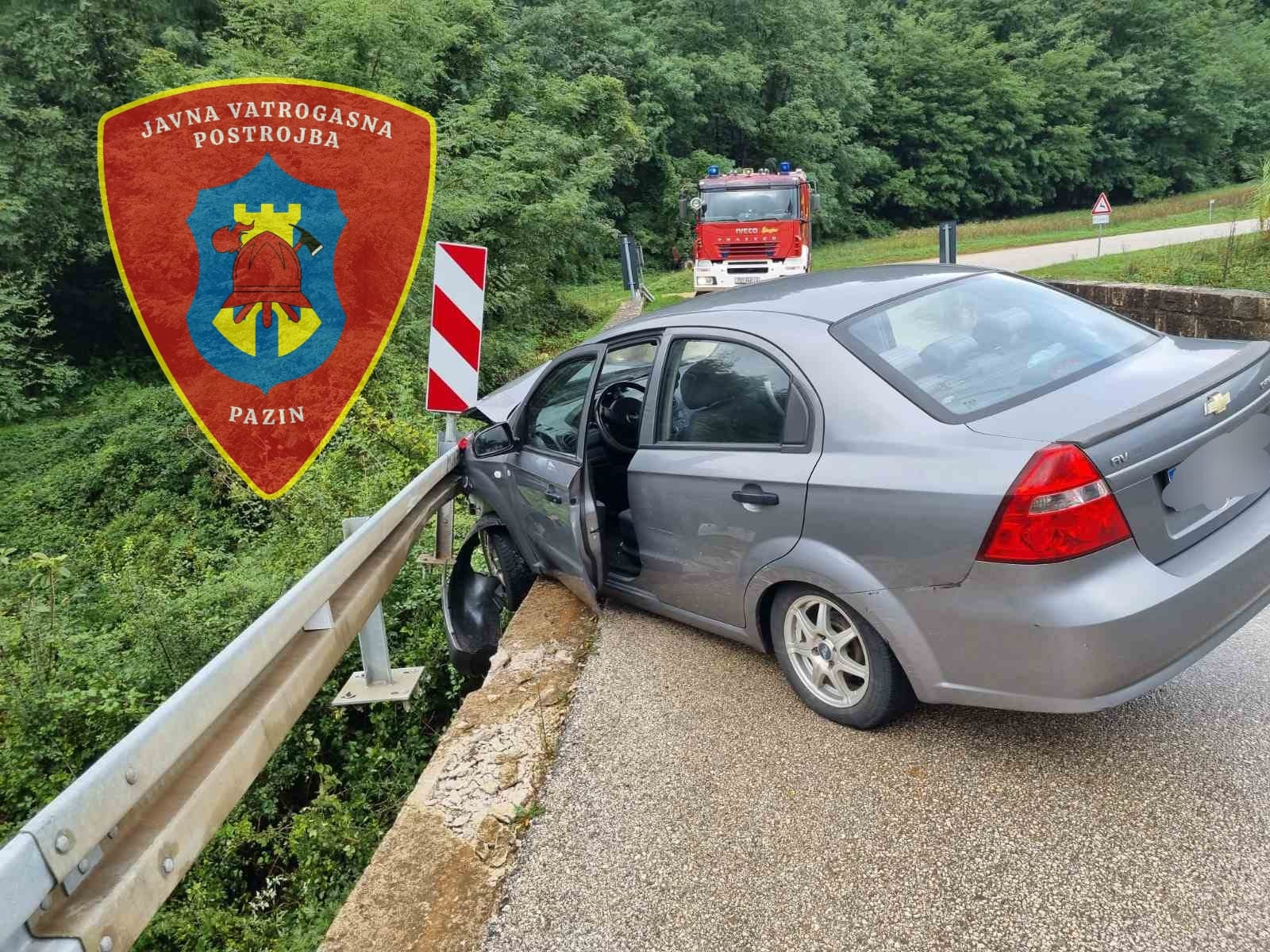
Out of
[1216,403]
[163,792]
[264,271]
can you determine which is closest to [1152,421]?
[1216,403]

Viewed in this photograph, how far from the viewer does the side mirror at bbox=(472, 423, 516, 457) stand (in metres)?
4.57

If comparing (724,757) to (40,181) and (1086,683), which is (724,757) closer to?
(1086,683)

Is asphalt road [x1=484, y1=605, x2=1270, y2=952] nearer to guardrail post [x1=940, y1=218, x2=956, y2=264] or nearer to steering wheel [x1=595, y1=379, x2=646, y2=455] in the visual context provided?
steering wheel [x1=595, y1=379, x2=646, y2=455]

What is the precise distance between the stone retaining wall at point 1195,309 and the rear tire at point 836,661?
5342 mm

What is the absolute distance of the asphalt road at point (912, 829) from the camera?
226 centimetres

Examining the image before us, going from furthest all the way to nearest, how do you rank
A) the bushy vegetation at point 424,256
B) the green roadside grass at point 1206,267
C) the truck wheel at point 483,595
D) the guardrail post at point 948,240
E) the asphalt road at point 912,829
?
the guardrail post at point 948,240 → the green roadside grass at point 1206,267 → the truck wheel at point 483,595 → the bushy vegetation at point 424,256 → the asphalt road at point 912,829

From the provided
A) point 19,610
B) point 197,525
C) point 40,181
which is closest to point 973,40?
point 40,181

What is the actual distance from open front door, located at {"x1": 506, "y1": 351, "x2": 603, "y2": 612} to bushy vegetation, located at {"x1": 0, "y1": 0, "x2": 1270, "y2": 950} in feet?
3.52

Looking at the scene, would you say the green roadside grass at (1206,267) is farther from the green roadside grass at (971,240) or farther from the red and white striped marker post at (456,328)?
the green roadside grass at (971,240)

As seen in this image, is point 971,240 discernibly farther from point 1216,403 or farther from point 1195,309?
point 1216,403

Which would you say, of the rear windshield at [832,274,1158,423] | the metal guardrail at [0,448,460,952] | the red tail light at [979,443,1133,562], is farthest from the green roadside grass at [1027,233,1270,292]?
the metal guardrail at [0,448,460,952]

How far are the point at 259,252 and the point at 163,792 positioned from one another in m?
2.19

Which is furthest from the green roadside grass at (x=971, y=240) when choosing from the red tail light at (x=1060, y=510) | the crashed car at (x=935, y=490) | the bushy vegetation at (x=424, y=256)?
the red tail light at (x=1060, y=510)

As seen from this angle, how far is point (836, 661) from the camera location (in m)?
3.14
